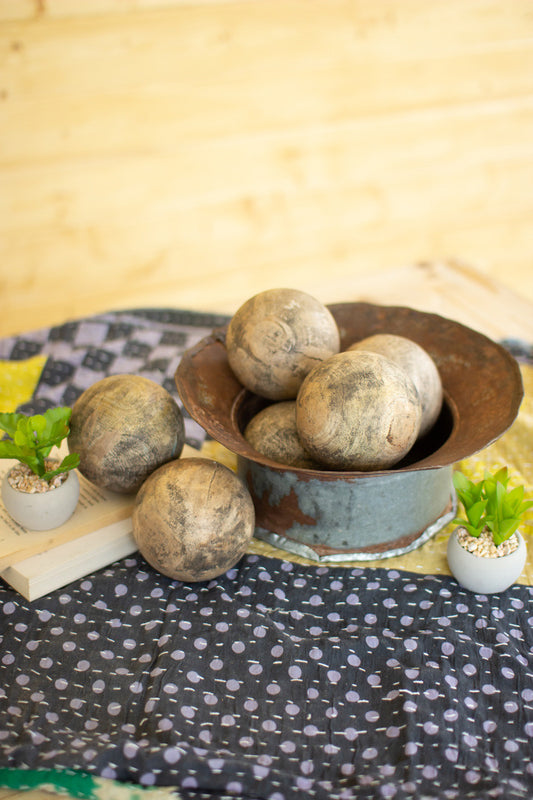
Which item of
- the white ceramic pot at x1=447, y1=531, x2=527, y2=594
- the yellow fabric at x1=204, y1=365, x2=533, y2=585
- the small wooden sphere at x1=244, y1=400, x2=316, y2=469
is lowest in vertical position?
the yellow fabric at x1=204, y1=365, x2=533, y2=585

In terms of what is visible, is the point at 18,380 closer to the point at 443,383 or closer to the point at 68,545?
the point at 68,545

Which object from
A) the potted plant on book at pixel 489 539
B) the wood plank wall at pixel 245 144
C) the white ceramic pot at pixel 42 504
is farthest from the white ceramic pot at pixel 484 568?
the wood plank wall at pixel 245 144

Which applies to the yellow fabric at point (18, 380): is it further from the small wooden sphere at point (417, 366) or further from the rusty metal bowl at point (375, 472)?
the small wooden sphere at point (417, 366)

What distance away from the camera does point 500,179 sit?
273 centimetres

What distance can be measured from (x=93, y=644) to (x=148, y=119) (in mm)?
1600

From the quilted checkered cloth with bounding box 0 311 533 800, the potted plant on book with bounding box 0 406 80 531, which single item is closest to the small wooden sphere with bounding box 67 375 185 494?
the potted plant on book with bounding box 0 406 80 531

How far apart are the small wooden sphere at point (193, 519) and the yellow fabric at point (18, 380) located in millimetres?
548

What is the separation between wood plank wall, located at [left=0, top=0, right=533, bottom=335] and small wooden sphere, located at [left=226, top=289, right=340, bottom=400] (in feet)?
2.47

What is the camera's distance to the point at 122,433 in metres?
0.95

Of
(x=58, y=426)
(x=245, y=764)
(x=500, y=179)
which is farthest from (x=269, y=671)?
(x=500, y=179)

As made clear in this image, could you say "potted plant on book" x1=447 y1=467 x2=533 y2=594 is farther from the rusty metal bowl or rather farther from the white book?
the white book

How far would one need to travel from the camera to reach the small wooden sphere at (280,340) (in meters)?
0.98

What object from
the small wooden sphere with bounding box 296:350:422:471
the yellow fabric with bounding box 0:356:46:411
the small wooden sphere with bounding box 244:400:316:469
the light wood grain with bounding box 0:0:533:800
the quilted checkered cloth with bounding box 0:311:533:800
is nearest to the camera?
the quilted checkered cloth with bounding box 0:311:533:800

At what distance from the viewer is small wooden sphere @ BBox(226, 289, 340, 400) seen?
0.98 meters
